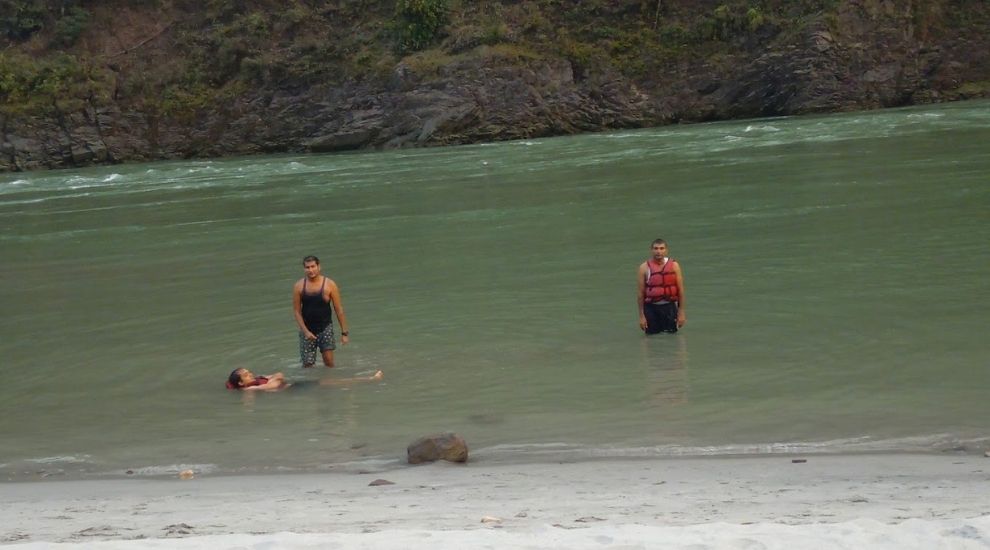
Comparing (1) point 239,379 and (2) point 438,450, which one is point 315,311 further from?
(2) point 438,450

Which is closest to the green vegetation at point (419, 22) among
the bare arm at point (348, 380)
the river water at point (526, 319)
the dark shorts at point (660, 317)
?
the river water at point (526, 319)

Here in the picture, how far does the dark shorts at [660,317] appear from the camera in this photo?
1251 centimetres

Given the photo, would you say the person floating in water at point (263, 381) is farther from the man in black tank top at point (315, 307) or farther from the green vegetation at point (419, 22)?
the green vegetation at point (419, 22)

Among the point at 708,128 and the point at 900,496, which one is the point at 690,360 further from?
the point at 708,128

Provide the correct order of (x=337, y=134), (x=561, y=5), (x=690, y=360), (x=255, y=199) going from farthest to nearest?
(x=561, y=5), (x=337, y=134), (x=255, y=199), (x=690, y=360)

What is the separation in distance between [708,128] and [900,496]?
34.5 meters

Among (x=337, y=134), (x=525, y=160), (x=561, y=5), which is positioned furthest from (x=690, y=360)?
(x=561, y=5)

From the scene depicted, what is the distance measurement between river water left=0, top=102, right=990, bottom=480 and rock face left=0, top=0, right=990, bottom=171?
15105mm

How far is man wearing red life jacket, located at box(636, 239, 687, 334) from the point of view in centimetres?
1216

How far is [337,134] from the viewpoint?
4572 centimetres

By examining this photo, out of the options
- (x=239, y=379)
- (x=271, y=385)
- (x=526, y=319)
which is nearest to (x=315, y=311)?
(x=271, y=385)

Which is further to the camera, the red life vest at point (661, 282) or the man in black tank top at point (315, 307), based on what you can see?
the red life vest at point (661, 282)

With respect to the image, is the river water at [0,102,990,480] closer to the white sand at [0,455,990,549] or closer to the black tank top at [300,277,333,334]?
the black tank top at [300,277,333,334]

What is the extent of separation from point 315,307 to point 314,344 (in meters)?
0.42
